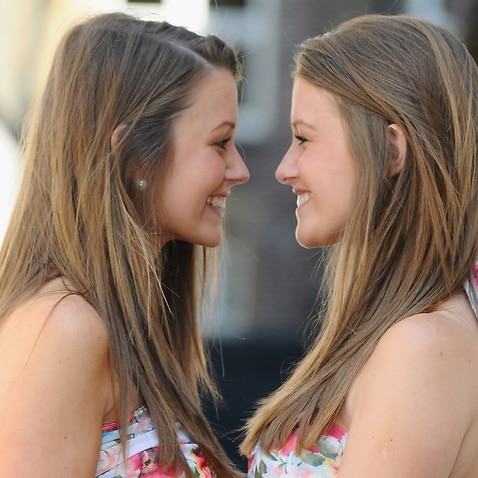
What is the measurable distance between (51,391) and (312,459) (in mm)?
537

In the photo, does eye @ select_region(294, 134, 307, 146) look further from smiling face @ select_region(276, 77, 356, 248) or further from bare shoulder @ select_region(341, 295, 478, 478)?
bare shoulder @ select_region(341, 295, 478, 478)

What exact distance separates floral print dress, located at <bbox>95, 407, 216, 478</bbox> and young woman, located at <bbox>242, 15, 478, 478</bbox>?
219 mm

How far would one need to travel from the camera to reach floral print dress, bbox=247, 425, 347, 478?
1.81 meters

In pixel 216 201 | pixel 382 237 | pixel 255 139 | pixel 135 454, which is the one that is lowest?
pixel 135 454

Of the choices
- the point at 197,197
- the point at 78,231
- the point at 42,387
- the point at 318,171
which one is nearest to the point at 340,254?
the point at 318,171

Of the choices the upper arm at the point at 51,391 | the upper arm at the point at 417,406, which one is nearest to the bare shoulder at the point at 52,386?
the upper arm at the point at 51,391

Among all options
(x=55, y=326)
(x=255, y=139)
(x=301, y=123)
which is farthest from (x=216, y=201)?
(x=255, y=139)

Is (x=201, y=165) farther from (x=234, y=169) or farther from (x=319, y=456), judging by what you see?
(x=319, y=456)

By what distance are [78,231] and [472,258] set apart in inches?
32.4

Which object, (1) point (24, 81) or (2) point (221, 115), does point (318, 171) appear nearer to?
(2) point (221, 115)

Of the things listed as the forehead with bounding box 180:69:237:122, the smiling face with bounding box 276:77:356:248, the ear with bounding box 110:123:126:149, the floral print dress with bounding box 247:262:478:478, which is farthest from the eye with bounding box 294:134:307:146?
the floral print dress with bounding box 247:262:478:478

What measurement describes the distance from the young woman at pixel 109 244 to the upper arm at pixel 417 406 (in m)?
0.47

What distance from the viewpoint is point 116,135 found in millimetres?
2006

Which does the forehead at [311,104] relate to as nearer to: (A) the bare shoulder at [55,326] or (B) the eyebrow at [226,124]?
(B) the eyebrow at [226,124]
